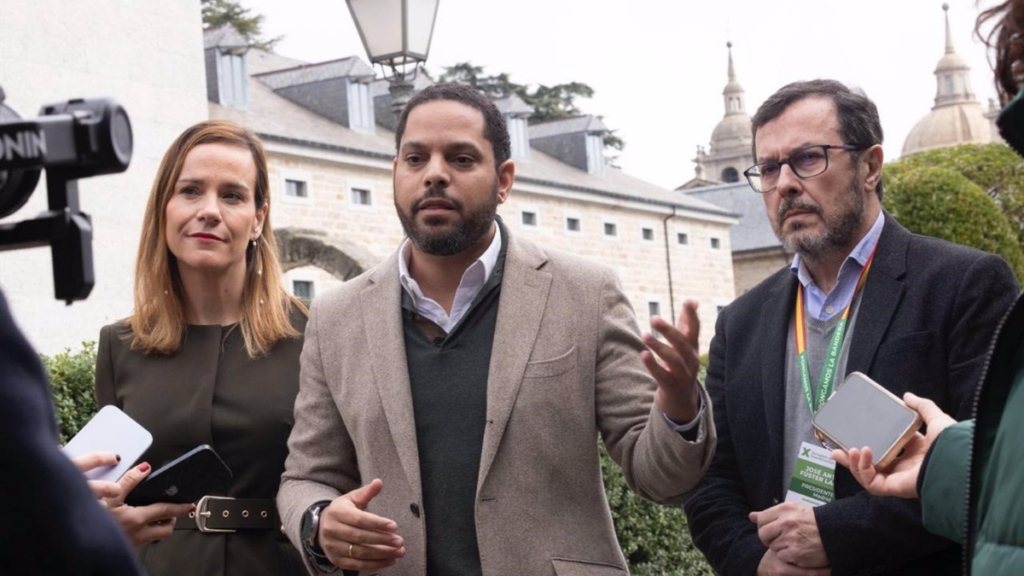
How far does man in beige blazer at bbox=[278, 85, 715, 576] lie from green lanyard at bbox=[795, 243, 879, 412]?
1.57 ft

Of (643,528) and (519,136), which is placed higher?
(519,136)

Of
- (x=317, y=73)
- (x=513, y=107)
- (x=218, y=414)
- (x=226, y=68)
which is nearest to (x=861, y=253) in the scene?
(x=218, y=414)

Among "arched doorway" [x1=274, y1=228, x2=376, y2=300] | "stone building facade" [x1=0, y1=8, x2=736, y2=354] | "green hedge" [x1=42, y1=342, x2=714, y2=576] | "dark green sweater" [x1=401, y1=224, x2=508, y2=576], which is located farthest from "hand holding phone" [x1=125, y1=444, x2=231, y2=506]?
"arched doorway" [x1=274, y1=228, x2=376, y2=300]

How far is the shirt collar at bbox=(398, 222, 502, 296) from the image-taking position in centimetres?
397

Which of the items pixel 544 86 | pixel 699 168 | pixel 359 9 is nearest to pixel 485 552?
pixel 359 9

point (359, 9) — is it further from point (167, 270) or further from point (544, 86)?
point (544, 86)

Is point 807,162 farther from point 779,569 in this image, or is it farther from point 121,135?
point 121,135

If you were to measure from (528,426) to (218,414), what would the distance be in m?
1.07

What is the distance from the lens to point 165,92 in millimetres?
20188

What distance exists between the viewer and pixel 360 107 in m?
41.3

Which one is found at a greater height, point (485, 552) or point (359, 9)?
point (359, 9)

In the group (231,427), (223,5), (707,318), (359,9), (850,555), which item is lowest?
(707,318)

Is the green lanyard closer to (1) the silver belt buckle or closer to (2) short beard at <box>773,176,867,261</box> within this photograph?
(2) short beard at <box>773,176,867,261</box>

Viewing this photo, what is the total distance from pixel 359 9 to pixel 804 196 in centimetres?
500
